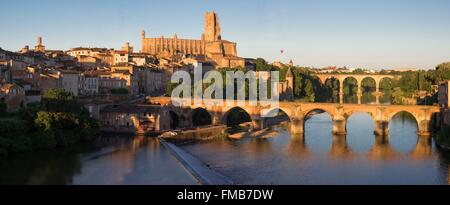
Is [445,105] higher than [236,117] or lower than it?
higher

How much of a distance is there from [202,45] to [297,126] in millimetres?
31720

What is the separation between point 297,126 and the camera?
21359 millimetres

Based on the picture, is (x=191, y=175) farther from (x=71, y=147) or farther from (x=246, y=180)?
(x=71, y=147)

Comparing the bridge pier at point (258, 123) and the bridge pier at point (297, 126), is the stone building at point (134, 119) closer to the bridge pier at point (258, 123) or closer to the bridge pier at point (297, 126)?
the bridge pier at point (258, 123)

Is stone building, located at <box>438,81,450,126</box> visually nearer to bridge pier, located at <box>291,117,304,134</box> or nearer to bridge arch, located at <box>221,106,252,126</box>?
bridge pier, located at <box>291,117,304,134</box>

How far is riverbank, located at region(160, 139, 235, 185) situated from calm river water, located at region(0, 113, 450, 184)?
0.22 m

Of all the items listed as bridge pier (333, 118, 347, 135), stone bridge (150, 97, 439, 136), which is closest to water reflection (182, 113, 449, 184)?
bridge pier (333, 118, 347, 135)

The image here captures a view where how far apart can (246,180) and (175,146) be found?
5262mm

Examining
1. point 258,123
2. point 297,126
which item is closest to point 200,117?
point 258,123

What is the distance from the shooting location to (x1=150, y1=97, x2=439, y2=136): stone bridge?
20219 mm

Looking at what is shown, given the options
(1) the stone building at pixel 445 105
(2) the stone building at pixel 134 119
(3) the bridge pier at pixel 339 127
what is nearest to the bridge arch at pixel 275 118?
(3) the bridge pier at pixel 339 127

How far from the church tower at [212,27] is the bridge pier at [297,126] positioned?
102 ft

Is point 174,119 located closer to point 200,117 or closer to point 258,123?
point 200,117

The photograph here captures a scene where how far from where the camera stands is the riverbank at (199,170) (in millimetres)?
Result: 12485
